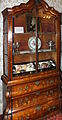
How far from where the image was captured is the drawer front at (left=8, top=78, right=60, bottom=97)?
2.29 metres

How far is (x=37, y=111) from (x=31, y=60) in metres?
0.87

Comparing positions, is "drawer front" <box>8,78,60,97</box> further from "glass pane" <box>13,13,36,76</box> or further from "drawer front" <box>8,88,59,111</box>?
"glass pane" <box>13,13,36,76</box>

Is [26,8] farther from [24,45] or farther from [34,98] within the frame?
[34,98]

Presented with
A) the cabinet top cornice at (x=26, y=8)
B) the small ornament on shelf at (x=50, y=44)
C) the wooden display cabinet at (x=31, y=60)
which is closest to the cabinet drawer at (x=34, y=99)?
the wooden display cabinet at (x=31, y=60)

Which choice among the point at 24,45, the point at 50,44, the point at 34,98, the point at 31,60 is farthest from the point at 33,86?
the point at 50,44

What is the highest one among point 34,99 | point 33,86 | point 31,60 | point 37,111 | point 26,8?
point 26,8

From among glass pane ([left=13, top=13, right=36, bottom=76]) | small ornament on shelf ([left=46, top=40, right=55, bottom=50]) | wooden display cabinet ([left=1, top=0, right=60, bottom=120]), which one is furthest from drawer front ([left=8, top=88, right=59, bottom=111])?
small ornament on shelf ([left=46, top=40, right=55, bottom=50])

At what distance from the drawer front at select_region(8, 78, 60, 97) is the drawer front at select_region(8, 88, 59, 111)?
9 centimetres

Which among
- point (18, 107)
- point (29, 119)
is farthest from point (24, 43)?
point (29, 119)

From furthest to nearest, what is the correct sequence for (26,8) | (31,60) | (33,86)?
(31,60) < (33,86) < (26,8)

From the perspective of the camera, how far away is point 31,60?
8.32ft

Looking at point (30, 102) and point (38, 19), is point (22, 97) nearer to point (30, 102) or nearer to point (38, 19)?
point (30, 102)

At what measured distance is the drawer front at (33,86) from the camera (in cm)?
229

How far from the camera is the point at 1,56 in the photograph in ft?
8.62
